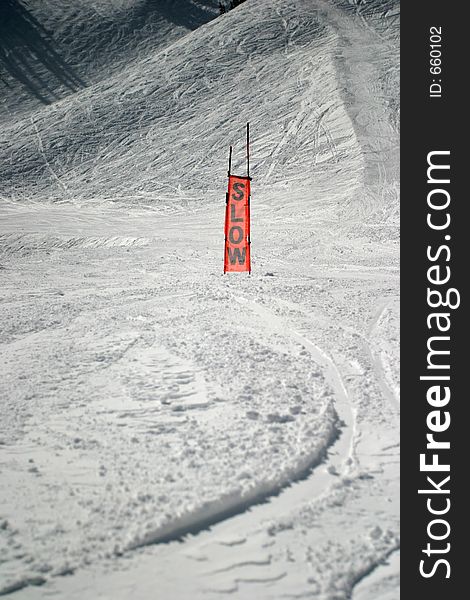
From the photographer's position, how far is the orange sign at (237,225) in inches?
479

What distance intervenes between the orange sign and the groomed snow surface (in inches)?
26.6

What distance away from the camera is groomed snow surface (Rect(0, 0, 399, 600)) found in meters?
3.95

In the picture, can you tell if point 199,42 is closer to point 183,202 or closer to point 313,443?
point 183,202

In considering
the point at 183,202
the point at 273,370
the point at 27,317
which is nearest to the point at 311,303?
the point at 273,370

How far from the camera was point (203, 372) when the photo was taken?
687 centimetres

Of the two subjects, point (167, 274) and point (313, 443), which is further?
point (167, 274)

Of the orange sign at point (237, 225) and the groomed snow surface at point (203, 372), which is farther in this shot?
the orange sign at point (237, 225)

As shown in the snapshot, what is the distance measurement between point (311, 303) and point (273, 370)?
3.35 metres

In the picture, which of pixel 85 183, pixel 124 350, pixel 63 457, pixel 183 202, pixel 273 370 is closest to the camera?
pixel 63 457

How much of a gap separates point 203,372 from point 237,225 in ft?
20.0

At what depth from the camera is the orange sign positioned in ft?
39.9

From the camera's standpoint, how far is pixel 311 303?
10.1m

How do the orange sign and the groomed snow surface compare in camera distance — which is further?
the orange sign

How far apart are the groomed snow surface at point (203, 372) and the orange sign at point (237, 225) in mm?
677
